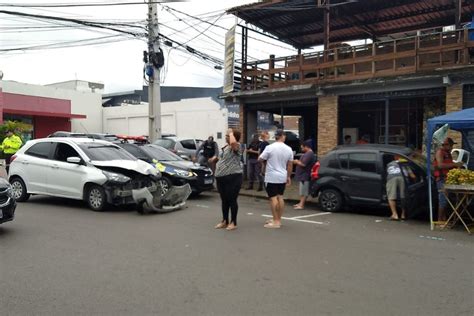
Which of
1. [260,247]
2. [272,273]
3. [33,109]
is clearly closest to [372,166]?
[260,247]

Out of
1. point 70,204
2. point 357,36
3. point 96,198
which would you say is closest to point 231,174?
point 96,198

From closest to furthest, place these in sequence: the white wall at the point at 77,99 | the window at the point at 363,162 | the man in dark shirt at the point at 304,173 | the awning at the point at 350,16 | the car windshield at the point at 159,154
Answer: the window at the point at 363,162 → the man in dark shirt at the point at 304,173 → the car windshield at the point at 159,154 → the awning at the point at 350,16 → the white wall at the point at 77,99

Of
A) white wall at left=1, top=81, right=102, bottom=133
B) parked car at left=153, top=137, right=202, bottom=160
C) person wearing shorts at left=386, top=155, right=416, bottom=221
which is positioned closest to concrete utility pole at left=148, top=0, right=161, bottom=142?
parked car at left=153, top=137, right=202, bottom=160

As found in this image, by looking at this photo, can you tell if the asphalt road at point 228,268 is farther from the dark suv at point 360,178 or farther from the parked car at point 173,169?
the parked car at point 173,169

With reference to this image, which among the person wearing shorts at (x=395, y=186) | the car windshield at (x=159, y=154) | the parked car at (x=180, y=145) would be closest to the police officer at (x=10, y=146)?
the car windshield at (x=159, y=154)

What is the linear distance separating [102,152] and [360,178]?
18.9 ft

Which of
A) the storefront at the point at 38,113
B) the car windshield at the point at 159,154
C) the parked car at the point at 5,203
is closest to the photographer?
the parked car at the point at 5,203

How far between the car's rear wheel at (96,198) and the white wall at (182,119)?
18347 mm

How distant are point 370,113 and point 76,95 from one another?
24607 mm

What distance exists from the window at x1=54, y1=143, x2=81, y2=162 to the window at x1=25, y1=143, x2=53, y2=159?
260 millimetres

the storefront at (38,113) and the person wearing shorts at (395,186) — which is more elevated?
the storefront at (38,113)

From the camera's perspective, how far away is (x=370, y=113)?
51.3 feet

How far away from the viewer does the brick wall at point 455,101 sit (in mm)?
11891

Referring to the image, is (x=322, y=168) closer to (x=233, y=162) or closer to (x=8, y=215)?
(x=233, y=162)
